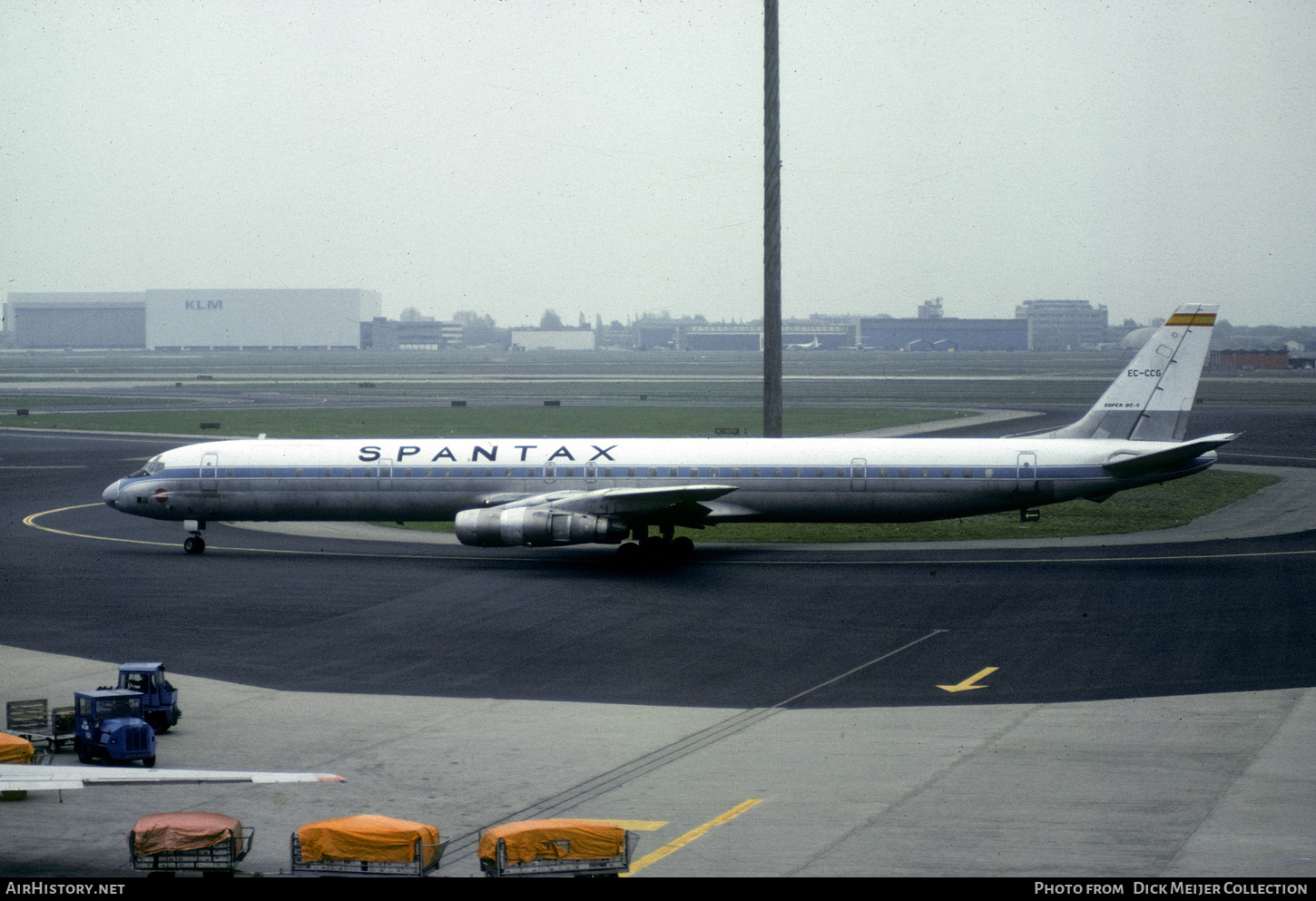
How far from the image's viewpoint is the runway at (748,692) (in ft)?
56.3

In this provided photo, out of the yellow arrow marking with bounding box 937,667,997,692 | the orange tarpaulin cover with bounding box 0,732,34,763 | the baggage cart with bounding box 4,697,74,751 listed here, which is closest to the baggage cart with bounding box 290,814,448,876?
the orange tarpaulin cover with bounding box 0,732,34,763

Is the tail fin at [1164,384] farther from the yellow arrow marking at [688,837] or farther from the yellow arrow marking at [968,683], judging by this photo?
the yellow arrow marking at [688,837]

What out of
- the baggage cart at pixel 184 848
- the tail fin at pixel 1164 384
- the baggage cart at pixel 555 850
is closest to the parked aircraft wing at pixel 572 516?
the tail fin at pixel 1164 384

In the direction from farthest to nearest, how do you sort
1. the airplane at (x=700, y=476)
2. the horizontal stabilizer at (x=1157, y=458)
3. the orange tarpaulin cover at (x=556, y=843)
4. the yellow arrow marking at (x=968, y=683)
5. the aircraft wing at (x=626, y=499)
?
the airplane at (x=700, y=476) < the aircraft wing at (x=626, y=499) < the horizontal stabilizer at (x=1157, y=458) < the yellow arrow marking at (x=968, y=683) < the orange tarpaulin cover at (x=556, y=843)

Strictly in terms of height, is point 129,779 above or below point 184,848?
above

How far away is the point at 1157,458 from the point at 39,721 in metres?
31.3

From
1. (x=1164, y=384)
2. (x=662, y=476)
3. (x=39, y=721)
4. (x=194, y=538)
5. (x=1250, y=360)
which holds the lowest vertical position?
(x=39, y=721)

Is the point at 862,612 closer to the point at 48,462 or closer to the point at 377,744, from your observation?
the point at 377,744

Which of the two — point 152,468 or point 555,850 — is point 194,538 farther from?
point 555,850

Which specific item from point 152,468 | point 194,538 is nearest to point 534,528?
point 194,538

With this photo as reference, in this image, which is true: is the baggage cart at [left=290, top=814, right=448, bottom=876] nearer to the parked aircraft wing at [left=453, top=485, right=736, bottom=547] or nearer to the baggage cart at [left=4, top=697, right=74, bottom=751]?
the baggage cart at [left=4, top=697, right=74, bottom=751]

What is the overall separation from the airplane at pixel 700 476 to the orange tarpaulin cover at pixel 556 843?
24144 mm

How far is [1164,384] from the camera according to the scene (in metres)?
41.4
